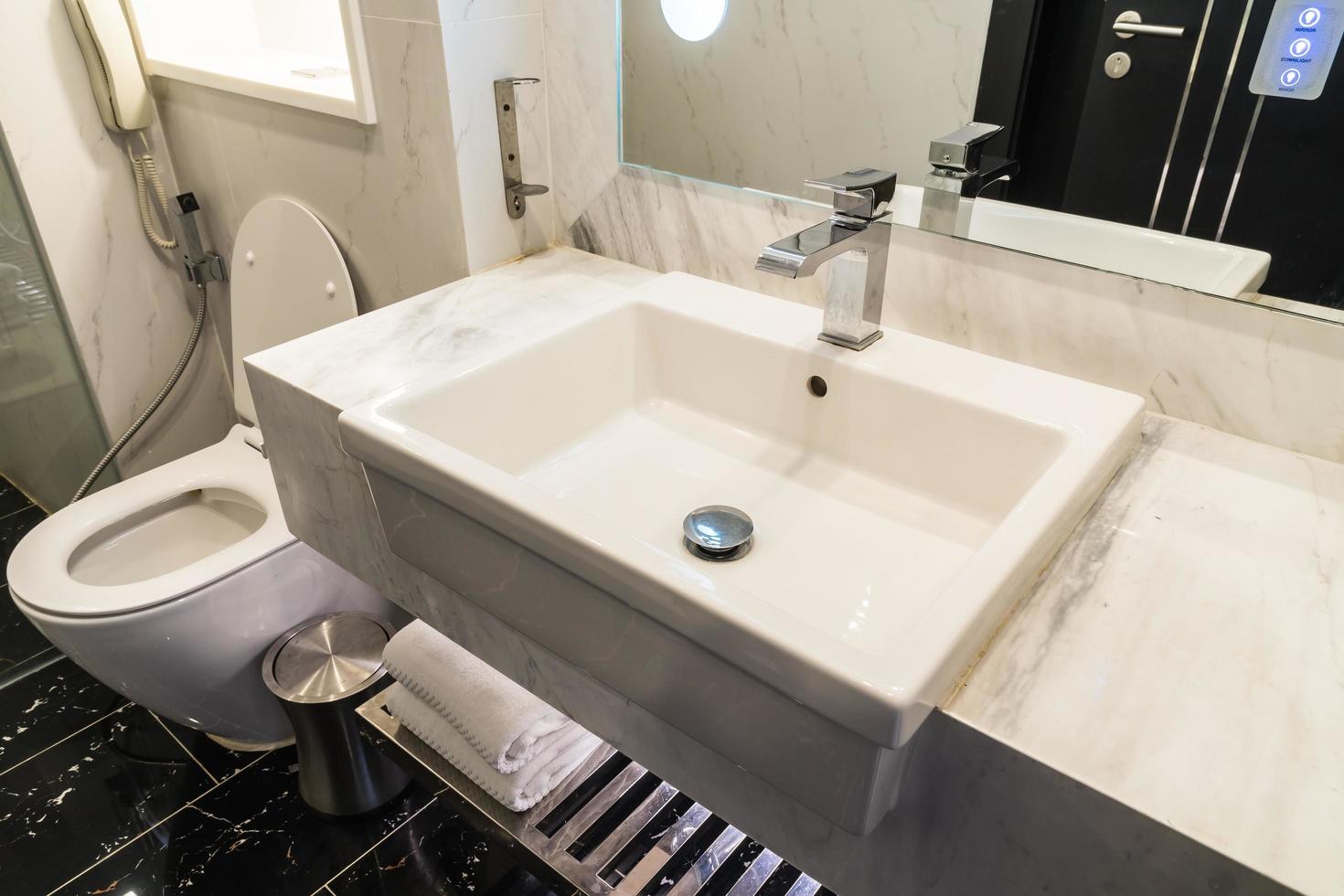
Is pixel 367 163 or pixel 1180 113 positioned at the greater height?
pixel 1180 113

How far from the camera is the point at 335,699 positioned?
142 centimetres

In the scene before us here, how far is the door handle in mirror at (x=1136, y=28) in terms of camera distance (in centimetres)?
79

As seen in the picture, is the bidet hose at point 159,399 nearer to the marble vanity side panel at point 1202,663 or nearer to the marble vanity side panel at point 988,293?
the marble vanity side panel at point 988,293

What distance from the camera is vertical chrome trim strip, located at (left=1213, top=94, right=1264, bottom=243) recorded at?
2.53 ft

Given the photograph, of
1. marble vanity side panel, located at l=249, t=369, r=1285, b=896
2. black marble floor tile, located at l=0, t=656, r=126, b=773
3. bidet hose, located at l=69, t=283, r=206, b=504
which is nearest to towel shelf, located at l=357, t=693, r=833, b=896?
marble vanity side panel, located at l=249, t=369, r=1285, b=896

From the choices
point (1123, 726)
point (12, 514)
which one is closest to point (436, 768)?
point (1123, 726)

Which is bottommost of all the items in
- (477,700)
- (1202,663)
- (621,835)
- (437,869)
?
(437,869)

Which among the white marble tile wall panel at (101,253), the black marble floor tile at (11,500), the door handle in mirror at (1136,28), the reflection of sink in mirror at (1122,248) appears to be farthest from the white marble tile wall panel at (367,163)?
the black marble floor tile at (11,500)

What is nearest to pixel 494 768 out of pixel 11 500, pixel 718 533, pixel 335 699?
pixel 718 533

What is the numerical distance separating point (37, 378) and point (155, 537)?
55 cm

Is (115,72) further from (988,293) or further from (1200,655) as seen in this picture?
(1200,655)

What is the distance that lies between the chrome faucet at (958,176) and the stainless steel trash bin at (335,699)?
100 cm

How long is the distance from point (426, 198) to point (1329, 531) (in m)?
1.06

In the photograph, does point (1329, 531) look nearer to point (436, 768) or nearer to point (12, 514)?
point (436, 768)
